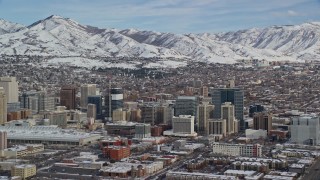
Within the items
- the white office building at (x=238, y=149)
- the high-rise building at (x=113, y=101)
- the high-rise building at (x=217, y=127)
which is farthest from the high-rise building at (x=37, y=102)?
the white office building at (x=238, y=149)

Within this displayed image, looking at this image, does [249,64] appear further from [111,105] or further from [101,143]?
[101,143]

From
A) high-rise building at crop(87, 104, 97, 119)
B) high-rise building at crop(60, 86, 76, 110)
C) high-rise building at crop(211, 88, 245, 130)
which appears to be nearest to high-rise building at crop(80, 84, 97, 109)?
high-rise building at crop(60, 86, 76, 110)

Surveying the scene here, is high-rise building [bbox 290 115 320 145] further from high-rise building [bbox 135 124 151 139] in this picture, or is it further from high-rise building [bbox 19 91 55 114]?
high-rise building [bbox 19 91 55 114]

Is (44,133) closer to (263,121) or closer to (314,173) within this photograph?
(263,121)

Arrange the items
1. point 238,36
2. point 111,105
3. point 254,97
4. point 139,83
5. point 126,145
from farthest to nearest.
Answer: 1. point 238,36
2. point 139,83
3. point 254,97
4. point 111,105
5. point 126,145

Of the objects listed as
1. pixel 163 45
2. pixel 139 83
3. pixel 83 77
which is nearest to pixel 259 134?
pixel 139 83

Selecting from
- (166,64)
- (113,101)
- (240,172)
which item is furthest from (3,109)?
(166,64)
